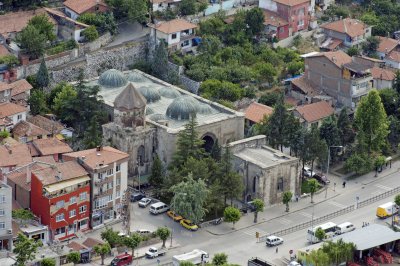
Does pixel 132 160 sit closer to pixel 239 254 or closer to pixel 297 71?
pixel 239 254

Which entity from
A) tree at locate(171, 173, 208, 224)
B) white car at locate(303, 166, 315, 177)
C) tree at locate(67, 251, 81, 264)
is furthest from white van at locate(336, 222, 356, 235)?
tree at locate(67, 251, 81, 264)

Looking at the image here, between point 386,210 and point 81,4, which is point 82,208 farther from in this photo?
point 81,4

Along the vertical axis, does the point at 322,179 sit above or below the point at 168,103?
below

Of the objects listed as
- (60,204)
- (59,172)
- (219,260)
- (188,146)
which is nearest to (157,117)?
(188,146)

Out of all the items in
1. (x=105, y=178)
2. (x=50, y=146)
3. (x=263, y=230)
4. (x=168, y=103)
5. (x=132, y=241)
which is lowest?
(x=263, y=230)

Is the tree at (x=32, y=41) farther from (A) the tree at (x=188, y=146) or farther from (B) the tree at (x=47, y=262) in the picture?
(B) the tree at (x=47, y=262)

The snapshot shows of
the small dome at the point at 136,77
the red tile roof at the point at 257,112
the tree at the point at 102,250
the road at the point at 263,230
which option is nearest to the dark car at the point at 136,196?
the road at the point at 263,230

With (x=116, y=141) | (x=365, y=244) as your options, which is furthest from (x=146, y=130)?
(x=365, y=244)
